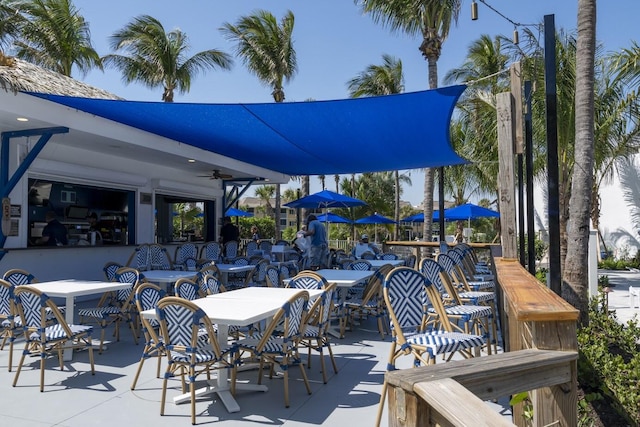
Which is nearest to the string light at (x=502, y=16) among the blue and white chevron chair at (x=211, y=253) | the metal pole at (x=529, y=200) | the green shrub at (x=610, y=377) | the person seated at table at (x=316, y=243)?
the metal pole at (x=529, y=200)

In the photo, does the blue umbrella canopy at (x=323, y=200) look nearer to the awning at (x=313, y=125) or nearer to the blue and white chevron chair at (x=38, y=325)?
the awning at (x=313, y=125)

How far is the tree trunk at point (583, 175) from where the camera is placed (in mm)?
4895

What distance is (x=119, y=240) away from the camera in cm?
1139

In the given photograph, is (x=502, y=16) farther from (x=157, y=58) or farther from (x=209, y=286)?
(x=157, y=58)

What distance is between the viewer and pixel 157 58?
655 inches

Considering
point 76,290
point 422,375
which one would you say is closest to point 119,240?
point 76,290

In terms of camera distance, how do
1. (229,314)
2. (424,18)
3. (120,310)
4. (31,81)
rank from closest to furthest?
(229,314) → (120,310) → (31,81) → (424,18)

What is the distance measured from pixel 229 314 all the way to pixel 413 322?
1392 mm

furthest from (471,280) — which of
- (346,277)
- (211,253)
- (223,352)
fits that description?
(223,352)

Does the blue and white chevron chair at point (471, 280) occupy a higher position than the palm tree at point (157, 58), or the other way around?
the palm tree at point (157, 58)

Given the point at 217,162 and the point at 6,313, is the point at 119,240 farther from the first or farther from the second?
the point at 6,313

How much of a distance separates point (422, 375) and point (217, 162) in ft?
30.4

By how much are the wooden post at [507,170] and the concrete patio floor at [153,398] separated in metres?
2.14

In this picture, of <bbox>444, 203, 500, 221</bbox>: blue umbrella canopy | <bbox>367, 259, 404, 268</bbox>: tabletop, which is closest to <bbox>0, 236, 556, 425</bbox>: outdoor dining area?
<bbox>367, 259, 404, 268</bbox>: tabletop
